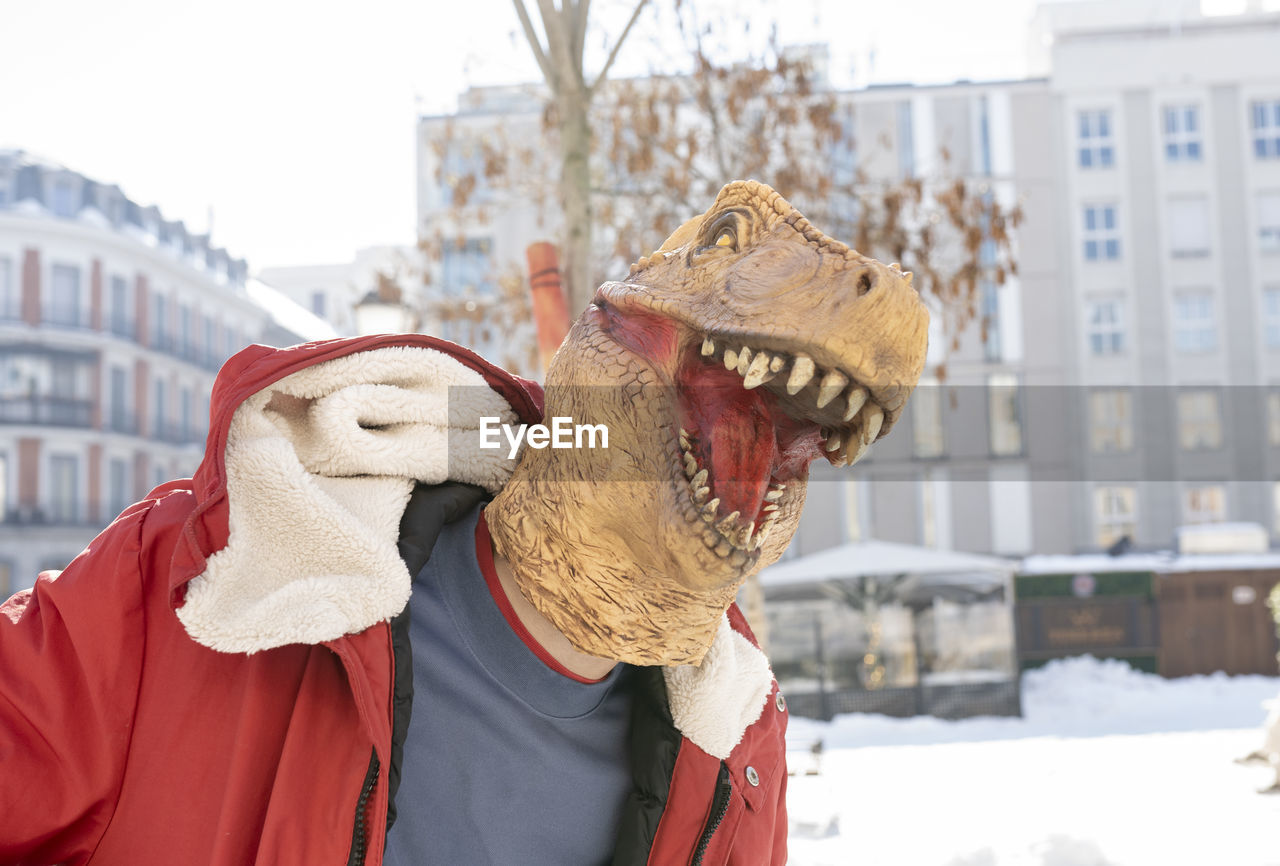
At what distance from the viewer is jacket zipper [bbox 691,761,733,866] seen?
148 centimetres

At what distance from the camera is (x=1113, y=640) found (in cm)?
1884

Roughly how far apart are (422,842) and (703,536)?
609 mm

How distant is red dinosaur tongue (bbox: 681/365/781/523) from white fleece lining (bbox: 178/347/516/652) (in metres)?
0.47

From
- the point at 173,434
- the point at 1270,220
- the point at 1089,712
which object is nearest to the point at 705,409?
the point at 1089,712

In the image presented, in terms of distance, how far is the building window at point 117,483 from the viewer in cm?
3259

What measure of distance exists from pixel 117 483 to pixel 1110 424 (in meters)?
29.0

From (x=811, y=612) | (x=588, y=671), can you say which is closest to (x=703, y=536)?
(x=588, y=671)

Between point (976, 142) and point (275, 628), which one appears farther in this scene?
point (976, 142)

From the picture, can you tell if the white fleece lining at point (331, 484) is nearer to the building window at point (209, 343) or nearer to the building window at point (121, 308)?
the building window at point (121, 308)

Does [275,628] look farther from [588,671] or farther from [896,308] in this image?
[896,308]

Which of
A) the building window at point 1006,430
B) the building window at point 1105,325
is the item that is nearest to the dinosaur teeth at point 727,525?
the building window at point 1006,430

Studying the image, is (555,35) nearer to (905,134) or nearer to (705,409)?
(705,409)

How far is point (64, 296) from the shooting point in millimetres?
32906

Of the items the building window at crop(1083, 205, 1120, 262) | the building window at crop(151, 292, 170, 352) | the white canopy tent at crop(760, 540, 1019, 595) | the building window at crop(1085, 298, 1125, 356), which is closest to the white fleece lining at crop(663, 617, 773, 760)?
the white canopy tent at crop(760, 540, 1019, 595)
